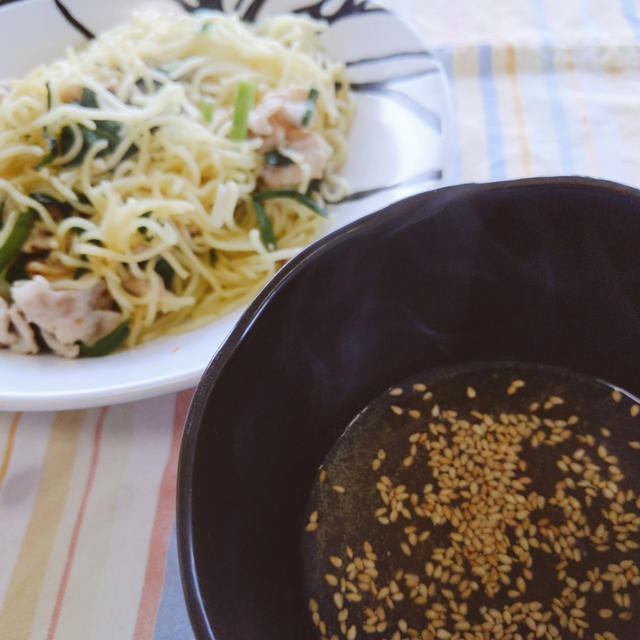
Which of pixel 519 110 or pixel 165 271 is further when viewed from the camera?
pixel 519 110

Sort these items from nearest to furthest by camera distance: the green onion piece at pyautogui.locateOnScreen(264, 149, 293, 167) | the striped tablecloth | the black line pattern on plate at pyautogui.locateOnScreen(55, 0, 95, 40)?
the striped tablecloth
the green onion piece at pyautogui.locateOnScreen(264, 149, 293, 167)
the black line pattern on plate at pyautogui.locateOnScreen(55, 0, 95, 40)

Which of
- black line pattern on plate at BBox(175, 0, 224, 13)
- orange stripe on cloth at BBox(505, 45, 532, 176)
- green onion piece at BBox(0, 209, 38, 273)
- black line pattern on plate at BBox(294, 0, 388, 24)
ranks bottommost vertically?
orange stripe on cloth at BBox(505, 45, 532, 176)

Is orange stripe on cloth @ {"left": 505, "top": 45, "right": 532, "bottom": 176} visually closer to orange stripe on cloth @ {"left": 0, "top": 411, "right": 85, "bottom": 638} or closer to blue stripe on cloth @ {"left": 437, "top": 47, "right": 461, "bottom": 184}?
blue stripe on cloth @ {"left": 437, "top": 47, "right": 461, "bottom": 184}

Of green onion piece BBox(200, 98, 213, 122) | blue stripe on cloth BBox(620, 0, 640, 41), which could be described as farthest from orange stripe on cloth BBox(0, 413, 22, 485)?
blue stripe on cloth BBox(620, 0, 640, 41)

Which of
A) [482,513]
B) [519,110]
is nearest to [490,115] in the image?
[519,110]

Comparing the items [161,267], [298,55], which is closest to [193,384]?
[161,267]

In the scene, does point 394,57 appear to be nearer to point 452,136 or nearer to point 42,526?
point 452,136

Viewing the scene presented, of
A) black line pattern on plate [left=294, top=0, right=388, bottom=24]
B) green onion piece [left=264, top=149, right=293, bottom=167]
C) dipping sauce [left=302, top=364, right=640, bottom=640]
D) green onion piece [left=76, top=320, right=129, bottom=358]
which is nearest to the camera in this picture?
dipping sauce [left=302, top=364, right=640, bottom=640]
